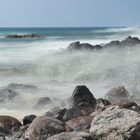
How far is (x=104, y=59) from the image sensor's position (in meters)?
21.2

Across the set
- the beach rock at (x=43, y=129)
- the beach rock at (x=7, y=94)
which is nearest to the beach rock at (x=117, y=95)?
the beach rock at (x=7, y=94)

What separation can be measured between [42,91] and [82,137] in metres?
8.74

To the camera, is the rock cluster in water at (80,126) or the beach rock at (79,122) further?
the beach rock at (79,122)

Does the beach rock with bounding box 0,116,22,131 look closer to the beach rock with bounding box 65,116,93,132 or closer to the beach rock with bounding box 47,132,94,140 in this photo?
the beach rock with bounding box 65,116,93,132

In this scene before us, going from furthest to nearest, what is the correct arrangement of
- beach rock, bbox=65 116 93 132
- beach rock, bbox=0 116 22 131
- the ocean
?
1. the ocean
2. beach rock, bbox=0 116 22 131
3. beach rock, bbox=65 116 93 132

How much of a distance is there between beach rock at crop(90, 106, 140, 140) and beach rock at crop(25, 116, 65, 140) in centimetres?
72

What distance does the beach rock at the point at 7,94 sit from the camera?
13.4 meters

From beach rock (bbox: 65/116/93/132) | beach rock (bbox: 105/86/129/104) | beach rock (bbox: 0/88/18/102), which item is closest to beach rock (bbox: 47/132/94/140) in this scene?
beach rock (bbox: 65/116/93/132)

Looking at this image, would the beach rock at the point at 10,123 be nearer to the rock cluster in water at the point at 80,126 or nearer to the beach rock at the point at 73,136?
the rock cluster in water at the point at 80,126

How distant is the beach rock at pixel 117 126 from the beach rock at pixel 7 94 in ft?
22.9

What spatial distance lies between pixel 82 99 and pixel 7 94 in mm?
2793

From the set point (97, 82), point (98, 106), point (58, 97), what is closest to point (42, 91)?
point (58, 97)

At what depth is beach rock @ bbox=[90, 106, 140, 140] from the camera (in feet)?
20.5

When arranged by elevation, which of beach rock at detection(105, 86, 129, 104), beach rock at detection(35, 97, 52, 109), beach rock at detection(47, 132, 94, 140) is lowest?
beach rock at detection(35, 97, 52, 109)
